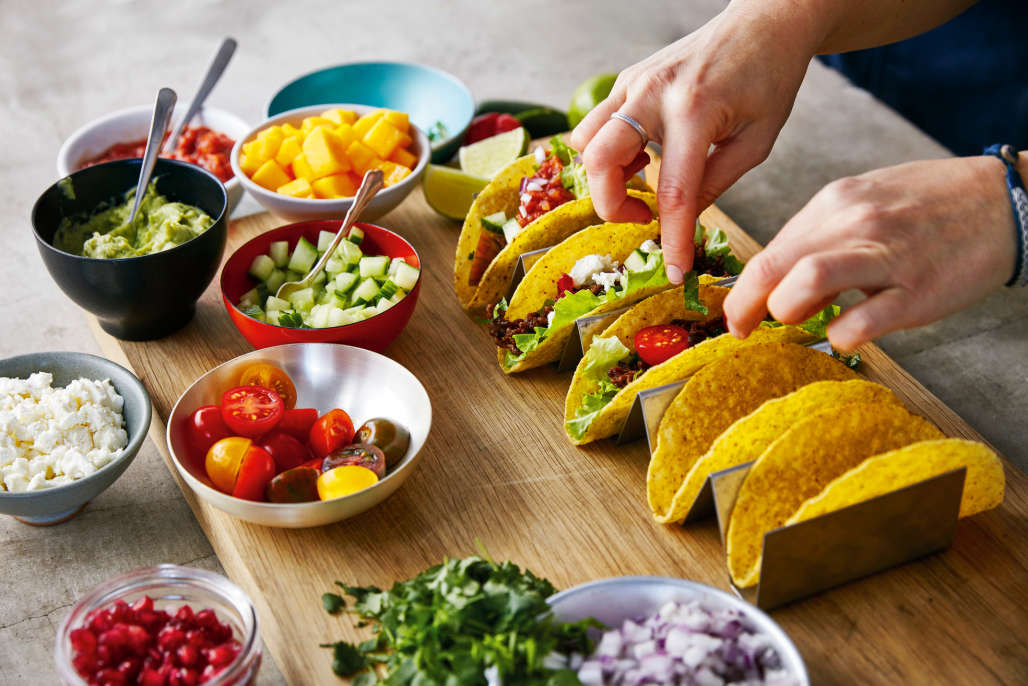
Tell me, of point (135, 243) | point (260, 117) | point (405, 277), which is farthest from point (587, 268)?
point (260, 117)

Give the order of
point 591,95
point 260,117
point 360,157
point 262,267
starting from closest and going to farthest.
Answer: point 262,267, point 360,157, point 591,95, point 260,117

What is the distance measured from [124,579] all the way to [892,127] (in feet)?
12.0

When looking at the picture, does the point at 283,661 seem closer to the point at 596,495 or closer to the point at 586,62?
Answer: the point at 596,495

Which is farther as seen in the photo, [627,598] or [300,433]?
[300,433]

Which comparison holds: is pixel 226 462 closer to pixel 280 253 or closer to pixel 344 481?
pixel 344 481

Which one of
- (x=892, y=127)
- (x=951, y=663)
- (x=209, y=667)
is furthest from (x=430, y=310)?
(x=892, y=127)

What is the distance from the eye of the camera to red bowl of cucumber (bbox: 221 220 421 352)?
2.44 meters

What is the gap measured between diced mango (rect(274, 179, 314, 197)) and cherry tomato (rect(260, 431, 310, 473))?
38.2 inches

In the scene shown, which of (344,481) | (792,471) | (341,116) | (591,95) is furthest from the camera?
(591,95)

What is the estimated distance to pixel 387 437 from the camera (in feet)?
6.98

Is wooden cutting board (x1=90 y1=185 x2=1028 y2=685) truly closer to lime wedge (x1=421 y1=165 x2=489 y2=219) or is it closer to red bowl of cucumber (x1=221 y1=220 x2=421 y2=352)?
red bowl of cucumber (x1=221 y1=220 x2=421 y2=352)

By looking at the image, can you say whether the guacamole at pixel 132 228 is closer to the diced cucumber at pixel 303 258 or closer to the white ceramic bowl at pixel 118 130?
the diced cucumber at pixel 303 258

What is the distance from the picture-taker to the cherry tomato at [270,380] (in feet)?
7.50

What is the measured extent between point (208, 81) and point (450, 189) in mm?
1071
